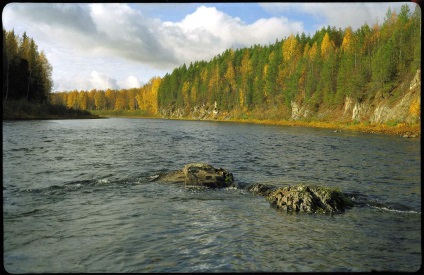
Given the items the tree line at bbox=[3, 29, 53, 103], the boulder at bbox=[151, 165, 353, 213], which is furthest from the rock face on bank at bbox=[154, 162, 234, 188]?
the tree line at bbox=[3, 29, 53, 103]

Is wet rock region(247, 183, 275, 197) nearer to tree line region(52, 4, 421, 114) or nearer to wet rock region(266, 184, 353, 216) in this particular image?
wet rock region(266, 184, 353, 216)

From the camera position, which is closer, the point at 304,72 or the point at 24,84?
the point at 24,84

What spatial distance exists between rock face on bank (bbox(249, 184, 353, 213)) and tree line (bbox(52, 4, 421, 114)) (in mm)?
43146

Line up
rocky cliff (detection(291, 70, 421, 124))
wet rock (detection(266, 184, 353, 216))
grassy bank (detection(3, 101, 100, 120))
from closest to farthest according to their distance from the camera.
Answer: wet rock (detection(266, 184, 353, 216)) < rocky cliff (detection(291, 70, 421, 124)) < grassy bank (detection(3, 101, 100, 120))

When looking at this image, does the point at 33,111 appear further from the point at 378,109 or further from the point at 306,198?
the point at 306,198

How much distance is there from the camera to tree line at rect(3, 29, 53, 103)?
70775 millimetres

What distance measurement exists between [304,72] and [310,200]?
94.8m

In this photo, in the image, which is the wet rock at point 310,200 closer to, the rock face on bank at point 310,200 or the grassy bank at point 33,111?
the rock face on bank at point 310,200

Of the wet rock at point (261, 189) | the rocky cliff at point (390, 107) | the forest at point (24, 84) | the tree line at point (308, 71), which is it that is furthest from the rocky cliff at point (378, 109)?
the forest at point (24, 84)

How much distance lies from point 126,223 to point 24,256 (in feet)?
9.51

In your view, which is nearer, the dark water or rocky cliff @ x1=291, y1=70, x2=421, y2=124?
the dark water

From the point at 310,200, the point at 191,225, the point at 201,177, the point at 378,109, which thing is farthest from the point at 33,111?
the point at 310,200

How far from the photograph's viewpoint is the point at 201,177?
15422 mm

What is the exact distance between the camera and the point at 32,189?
13656 mm
